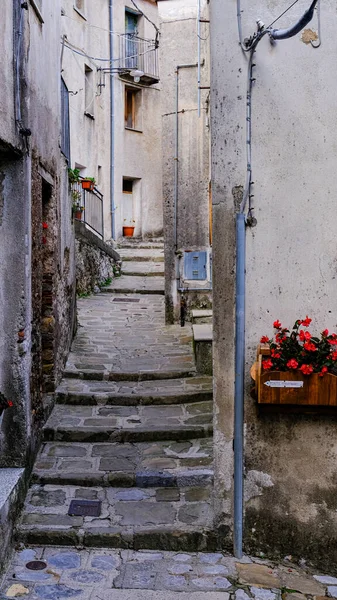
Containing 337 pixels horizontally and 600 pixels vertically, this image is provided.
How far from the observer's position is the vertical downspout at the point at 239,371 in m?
4.34

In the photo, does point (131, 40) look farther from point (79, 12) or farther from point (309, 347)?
point (309, 347)

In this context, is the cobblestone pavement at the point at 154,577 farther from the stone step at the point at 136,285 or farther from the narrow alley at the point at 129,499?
the stone step at the point at 136,285

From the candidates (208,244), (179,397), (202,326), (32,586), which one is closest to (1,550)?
(32,586)

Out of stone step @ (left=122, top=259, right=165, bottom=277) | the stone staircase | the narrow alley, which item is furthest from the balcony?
the narrow alley

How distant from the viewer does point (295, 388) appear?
13.4ft

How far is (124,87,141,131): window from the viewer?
21.3 metres

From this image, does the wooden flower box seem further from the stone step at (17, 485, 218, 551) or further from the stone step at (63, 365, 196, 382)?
the stone step at (63, 365, 196, 382)

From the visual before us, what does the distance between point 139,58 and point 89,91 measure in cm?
317

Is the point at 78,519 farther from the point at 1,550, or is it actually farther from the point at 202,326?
the point at 202,326

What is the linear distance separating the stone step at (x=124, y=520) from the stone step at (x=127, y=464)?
8 cm

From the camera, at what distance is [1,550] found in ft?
13.8

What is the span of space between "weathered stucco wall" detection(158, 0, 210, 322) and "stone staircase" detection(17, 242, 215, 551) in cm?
169

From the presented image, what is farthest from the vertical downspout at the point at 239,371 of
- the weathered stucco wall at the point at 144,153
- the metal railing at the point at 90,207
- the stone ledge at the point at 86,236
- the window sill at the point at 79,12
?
→ the weathered stucco wall at the point at 144,153

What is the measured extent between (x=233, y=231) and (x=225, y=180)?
0.35m
